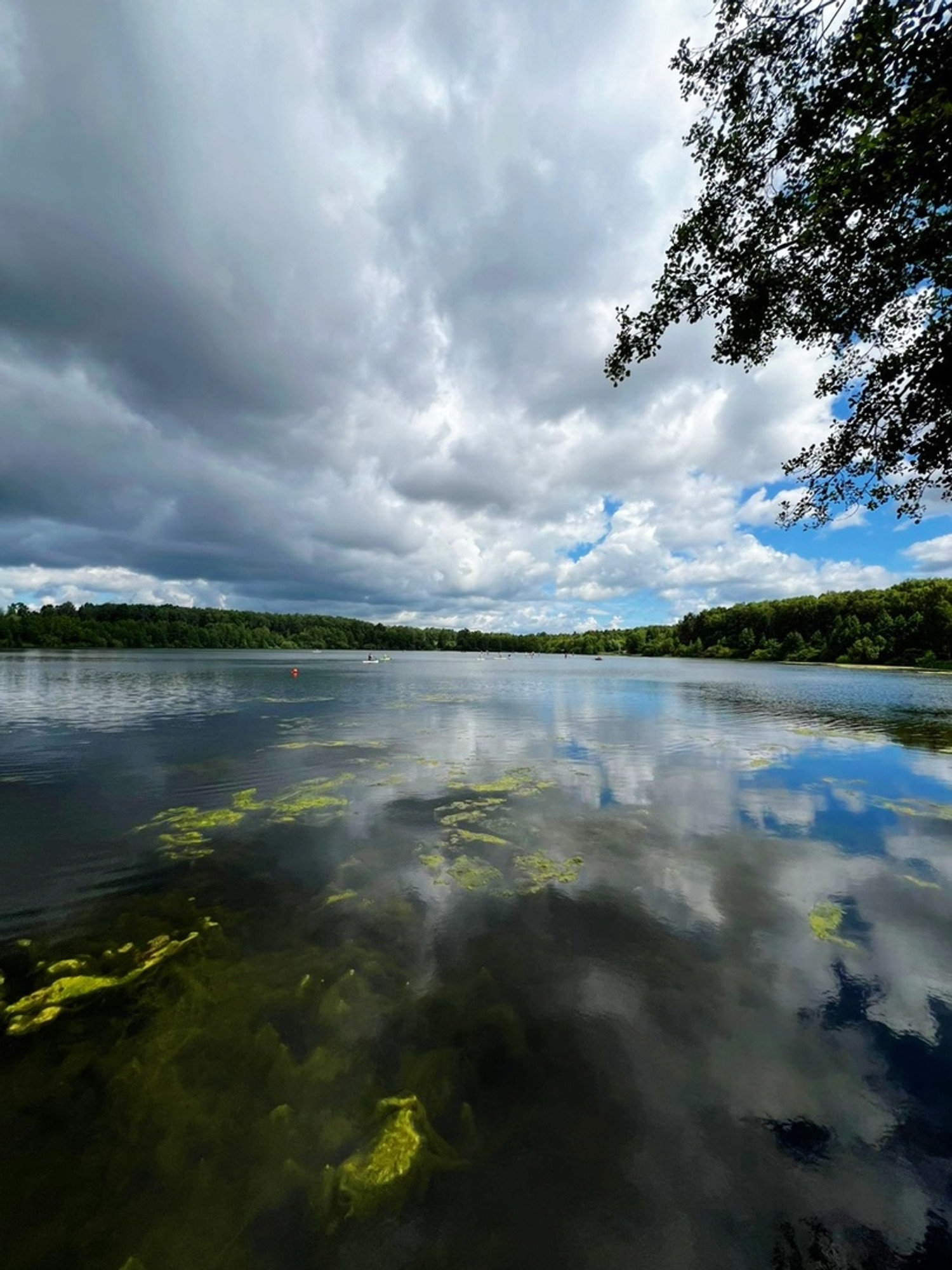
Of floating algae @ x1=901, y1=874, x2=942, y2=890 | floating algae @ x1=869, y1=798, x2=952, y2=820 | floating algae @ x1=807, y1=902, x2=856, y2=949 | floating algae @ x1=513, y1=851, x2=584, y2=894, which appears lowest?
floating algae @ x1=869, y1=798, x2=952, y2=820

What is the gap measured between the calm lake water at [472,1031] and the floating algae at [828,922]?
2.0 inches

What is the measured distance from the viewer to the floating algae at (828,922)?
25.8 feet

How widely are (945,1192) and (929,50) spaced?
13870mm

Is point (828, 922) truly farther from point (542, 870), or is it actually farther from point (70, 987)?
point (70, 987)

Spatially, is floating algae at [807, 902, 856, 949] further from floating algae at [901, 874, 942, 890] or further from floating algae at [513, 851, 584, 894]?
floating algae at [513, 851, 584, 894]

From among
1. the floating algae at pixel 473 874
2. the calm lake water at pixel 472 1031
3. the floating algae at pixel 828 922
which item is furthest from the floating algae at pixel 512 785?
the floating algae at pixel 828 922

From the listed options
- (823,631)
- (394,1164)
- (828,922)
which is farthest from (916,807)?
(823,631)

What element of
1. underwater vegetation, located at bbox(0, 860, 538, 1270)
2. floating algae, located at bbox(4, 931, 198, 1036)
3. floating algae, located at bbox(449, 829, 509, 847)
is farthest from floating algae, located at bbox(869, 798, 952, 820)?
floating algae, located at bbox(4, 931, 198, 1036)

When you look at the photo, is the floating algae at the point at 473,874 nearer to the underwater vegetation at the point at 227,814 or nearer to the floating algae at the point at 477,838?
the floating algae at the point at 477,838

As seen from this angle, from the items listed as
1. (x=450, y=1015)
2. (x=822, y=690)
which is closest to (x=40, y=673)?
(x=450, y=1015)

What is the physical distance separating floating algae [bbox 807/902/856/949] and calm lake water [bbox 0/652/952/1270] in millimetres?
51

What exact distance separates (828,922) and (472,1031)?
257 inches

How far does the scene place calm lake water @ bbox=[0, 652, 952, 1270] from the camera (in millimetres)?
3840

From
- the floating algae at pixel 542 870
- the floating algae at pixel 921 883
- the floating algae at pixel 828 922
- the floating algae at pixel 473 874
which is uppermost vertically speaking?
the floating algae at pixel 473 874
